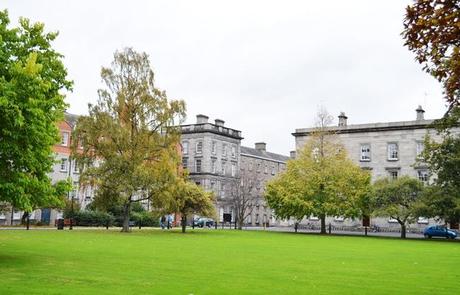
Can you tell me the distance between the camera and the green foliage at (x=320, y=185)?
49.2 metres

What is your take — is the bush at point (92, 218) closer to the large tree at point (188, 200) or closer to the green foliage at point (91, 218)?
the green foliage at point (91, 218)

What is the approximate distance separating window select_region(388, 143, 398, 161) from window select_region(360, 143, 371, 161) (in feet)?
7.96

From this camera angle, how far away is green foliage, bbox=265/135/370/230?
49250mm

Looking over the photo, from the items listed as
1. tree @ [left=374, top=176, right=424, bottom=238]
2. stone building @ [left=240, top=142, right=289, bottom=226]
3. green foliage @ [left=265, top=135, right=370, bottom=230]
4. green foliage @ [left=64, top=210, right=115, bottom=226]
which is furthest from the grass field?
stone building @ [left=240, top=142, right=289, bottom=226]

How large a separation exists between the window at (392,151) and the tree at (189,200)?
26.8 meters

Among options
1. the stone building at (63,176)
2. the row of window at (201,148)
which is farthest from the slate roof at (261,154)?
the stone building at (63,176)

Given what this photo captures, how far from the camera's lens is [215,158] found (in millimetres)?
85000

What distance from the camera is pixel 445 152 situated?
1694 inches

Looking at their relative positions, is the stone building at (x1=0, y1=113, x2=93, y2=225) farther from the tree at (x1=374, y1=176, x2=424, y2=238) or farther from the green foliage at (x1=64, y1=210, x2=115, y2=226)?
the tree at (x1=374, y1=176, x2=424, y2=238)

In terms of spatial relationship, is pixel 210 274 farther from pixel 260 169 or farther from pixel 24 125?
pixel 260 169

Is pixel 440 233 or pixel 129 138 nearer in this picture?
pixel 129 138

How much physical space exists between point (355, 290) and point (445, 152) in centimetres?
3418

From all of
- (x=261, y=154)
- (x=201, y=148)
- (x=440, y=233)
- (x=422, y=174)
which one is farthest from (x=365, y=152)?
(x=261, y=154)

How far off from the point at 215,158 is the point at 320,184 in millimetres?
36312
